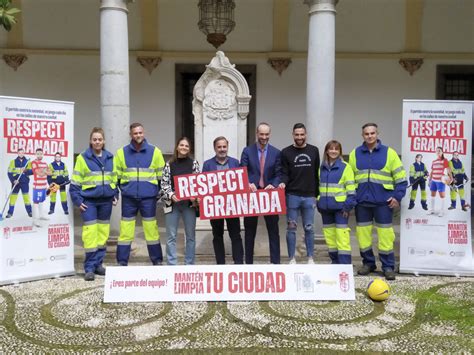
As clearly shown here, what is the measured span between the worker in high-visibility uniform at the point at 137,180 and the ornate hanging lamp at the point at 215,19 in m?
3.65

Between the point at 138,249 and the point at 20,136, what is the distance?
2469 mm

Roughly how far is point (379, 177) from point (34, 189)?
398 centimetres

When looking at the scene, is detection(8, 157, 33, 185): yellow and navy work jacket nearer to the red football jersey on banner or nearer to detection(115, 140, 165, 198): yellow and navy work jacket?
the red football jersey on banner

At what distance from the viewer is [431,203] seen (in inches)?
212

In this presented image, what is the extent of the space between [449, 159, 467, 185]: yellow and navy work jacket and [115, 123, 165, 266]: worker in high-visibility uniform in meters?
3.51

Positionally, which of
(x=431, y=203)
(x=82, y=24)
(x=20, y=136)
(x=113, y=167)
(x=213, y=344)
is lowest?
(x=213, y=344)

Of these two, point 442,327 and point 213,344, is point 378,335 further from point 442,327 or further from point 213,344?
point 213,344

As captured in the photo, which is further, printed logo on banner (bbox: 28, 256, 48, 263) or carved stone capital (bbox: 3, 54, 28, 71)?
carved stone capital (bbox: 3, 54, 28, 71)

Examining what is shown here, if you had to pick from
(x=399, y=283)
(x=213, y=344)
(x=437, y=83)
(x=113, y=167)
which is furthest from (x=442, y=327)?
(x=437, y=83)

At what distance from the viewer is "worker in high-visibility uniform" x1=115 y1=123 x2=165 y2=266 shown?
5.15 m

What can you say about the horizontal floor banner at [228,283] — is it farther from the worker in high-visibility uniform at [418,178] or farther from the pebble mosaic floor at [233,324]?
the worker in high-visibility uniform at [418,178]

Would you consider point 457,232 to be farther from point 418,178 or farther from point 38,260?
point 38,260

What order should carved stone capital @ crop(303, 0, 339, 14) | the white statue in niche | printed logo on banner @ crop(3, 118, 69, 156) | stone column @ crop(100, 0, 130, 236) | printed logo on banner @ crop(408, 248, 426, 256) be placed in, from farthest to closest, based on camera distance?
the white statue in niche < carved stone capital @ crop(303, 0, 339, 14) < stone column @ crop(100, 0, 130, 236) < printed logo on banner @ crop(408, 248, 426, 256) < printed logo on banner @ crop(3, 118, 69, 156)

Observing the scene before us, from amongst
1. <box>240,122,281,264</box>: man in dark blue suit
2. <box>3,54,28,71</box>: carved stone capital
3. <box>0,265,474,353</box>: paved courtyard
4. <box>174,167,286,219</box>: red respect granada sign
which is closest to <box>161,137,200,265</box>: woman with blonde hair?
<box>174,167,286,219</box>: red respect granada sign
